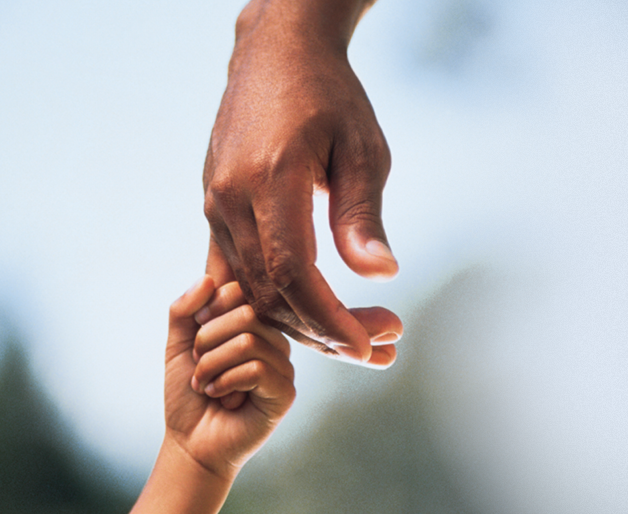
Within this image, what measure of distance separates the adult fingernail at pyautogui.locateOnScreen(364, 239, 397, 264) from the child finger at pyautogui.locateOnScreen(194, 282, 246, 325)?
330 millimetres

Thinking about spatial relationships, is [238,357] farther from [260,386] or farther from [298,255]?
[298,255]

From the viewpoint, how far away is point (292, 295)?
630 mm

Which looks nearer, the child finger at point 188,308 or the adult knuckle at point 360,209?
the adult knuckle at point 360,209

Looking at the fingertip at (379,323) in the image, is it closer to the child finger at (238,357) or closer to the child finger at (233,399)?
the child finger at (238,357)

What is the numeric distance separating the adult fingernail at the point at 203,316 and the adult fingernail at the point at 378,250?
41cm

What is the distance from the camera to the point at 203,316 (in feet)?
3.07

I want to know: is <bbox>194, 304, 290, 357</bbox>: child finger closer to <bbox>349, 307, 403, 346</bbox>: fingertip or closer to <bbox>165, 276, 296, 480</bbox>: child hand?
<bbox>165, 276, 296, 480</bbox>: child hand

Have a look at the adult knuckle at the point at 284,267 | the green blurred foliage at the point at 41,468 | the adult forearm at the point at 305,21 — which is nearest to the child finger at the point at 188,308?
the adult knuckle at the point at 284,267

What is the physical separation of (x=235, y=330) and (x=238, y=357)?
5 centimetres

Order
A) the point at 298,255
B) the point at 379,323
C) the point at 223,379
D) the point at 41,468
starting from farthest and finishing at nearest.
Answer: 1. the point at 41,468
2. the point at 223,379
3. the point at 379,323
4. the point at 298,255

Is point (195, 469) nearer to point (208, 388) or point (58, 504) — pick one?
point (208, 388)

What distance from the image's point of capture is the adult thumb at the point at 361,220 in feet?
2.07

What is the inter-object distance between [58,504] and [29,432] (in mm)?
1495

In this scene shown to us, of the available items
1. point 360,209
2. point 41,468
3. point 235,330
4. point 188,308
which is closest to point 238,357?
point 235,330
